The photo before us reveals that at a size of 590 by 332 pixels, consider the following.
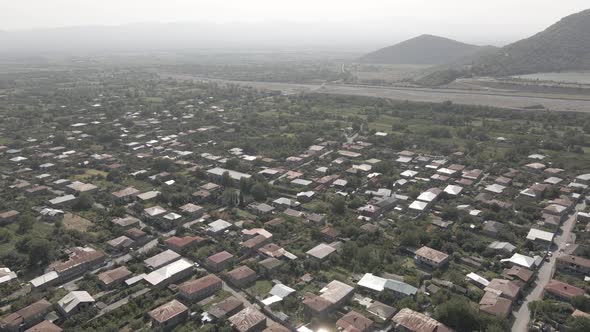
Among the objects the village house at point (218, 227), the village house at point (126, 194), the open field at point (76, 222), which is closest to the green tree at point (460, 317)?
the village house at point (218, 227)

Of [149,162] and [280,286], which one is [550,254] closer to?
[280,286]

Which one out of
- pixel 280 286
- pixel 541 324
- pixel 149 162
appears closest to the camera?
pixel 541 324

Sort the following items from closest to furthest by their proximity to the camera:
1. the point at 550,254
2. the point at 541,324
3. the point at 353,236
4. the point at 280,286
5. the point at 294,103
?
the point at 541,324, the point at 280,286, the point at 550,254, the point at 353,236, the point at 294,103

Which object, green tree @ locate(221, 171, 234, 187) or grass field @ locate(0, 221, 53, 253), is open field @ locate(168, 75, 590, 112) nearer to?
green tree @ locate(221, 171, 234, 187)

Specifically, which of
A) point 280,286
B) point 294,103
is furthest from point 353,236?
point 294,103

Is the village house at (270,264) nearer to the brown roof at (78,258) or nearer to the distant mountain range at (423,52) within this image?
the brown roof at (78,258)

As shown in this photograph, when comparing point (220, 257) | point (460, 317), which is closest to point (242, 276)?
point (220, 257)
